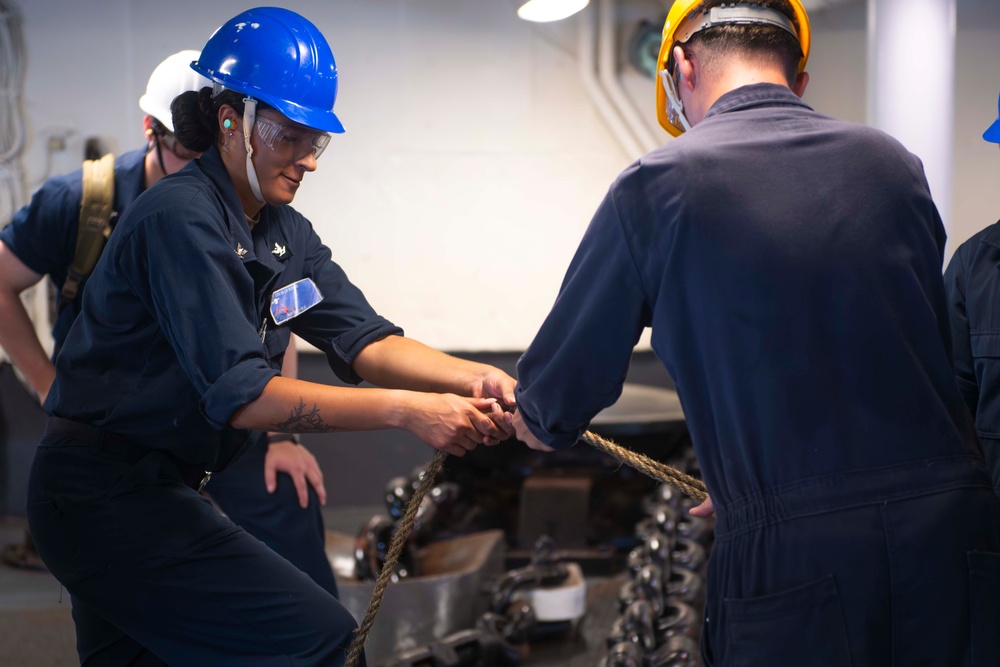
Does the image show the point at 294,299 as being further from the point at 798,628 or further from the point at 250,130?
the point at 798,628

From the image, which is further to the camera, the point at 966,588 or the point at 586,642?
the point at 586,642

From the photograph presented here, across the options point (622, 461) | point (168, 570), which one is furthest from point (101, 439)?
point (622, 461)

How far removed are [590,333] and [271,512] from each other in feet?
5.63

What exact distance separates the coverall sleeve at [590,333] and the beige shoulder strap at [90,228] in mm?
1825

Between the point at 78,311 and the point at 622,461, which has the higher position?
the point at 78,311

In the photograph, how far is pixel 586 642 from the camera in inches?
170

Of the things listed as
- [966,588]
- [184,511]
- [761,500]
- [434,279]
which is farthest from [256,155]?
[434,279]

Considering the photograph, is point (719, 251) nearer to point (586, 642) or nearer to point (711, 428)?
point (711, 428)

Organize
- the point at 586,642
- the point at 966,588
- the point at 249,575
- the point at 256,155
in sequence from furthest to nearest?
1. the point at 586,642
2. the point at 256,155
3. the point at 249,575
4. the point at 966,588

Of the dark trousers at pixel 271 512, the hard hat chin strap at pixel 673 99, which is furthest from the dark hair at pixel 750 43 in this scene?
the dark trousers at pixel 271 512

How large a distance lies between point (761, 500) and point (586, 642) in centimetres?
293

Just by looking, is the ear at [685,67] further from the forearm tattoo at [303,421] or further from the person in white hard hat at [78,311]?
the person in white hard hat at [78,311]

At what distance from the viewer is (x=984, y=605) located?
5.04ft

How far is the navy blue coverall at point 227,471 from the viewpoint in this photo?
10.1 ft
